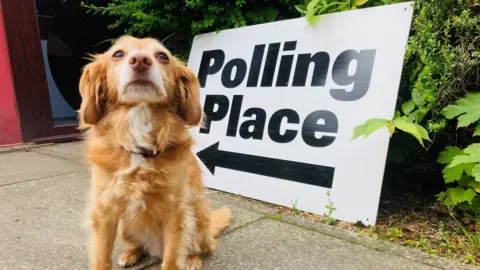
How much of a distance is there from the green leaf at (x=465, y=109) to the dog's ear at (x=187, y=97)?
1515 mm

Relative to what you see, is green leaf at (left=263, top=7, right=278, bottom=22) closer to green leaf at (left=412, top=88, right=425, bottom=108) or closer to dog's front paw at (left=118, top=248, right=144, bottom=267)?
green leaf at (left=412, top=88, right=425, bottom=108)

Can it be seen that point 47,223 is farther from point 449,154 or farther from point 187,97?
point 449,154

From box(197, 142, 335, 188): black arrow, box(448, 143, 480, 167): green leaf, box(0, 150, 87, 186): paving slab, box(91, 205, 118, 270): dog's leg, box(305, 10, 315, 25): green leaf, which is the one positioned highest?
box(305, 10, 315, 25): green leaf

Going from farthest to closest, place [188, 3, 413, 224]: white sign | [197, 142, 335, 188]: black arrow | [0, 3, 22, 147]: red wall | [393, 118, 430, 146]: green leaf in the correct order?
[0, 3, 22, 147]: red wall → [197, 142, 335, 188]: black arrow → [188, 3, 413, 224]: white sign → [393, 118, 430, 146]: green leaf

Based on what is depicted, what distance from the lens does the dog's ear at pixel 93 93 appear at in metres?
1.83

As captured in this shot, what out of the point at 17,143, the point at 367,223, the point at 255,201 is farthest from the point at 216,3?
the point at 17,143

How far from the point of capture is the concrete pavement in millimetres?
2023

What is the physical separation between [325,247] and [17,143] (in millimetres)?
4684

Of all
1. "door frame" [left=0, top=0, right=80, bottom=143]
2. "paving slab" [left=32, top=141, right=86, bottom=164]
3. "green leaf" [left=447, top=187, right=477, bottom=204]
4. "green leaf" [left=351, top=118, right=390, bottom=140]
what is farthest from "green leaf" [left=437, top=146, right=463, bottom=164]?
"door frame" [left=0, top=0, right=80, bottom=143]

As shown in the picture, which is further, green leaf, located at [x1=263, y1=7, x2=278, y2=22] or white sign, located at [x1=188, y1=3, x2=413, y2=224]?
green leaf, located at [x1=263, y1=7, x2=278, y2=22]

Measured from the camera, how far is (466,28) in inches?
89.4

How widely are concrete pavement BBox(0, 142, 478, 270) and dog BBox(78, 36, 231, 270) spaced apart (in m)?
0.37

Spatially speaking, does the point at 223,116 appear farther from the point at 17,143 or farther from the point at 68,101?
the point at 68,101

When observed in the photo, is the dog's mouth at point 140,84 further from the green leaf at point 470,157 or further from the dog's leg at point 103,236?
the green leaf at point 470,157
